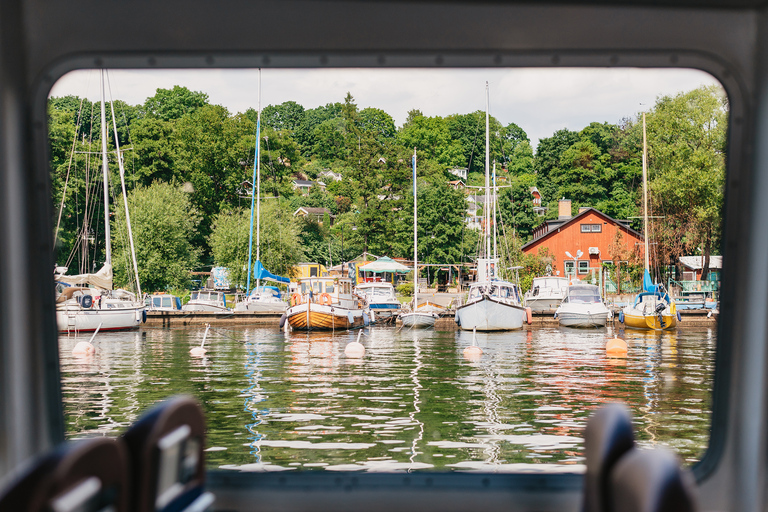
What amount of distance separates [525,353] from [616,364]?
2.85 metres

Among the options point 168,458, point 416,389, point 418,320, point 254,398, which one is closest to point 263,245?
point 418,320

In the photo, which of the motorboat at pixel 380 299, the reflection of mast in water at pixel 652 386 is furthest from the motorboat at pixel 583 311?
the motorboat at pixel 380 299

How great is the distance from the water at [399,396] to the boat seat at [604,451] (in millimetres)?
1803

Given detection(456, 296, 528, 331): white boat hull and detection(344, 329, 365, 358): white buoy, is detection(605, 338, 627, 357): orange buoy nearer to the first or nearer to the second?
detection(344, 329, 365, 358): white buoy

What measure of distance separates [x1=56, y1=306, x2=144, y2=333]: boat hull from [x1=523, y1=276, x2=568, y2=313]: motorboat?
56.8 feet

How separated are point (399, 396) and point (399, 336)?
44.4 ft

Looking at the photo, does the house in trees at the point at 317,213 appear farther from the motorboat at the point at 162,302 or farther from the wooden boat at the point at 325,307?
the wooden boat at the point at 325,307

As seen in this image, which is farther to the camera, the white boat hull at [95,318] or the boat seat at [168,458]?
the white boat hull at [95,318]

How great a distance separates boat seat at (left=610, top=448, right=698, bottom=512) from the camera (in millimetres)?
1362

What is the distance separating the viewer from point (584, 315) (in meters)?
29.8

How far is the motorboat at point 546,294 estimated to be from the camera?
35.3m

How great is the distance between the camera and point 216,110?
5597 centimetres
